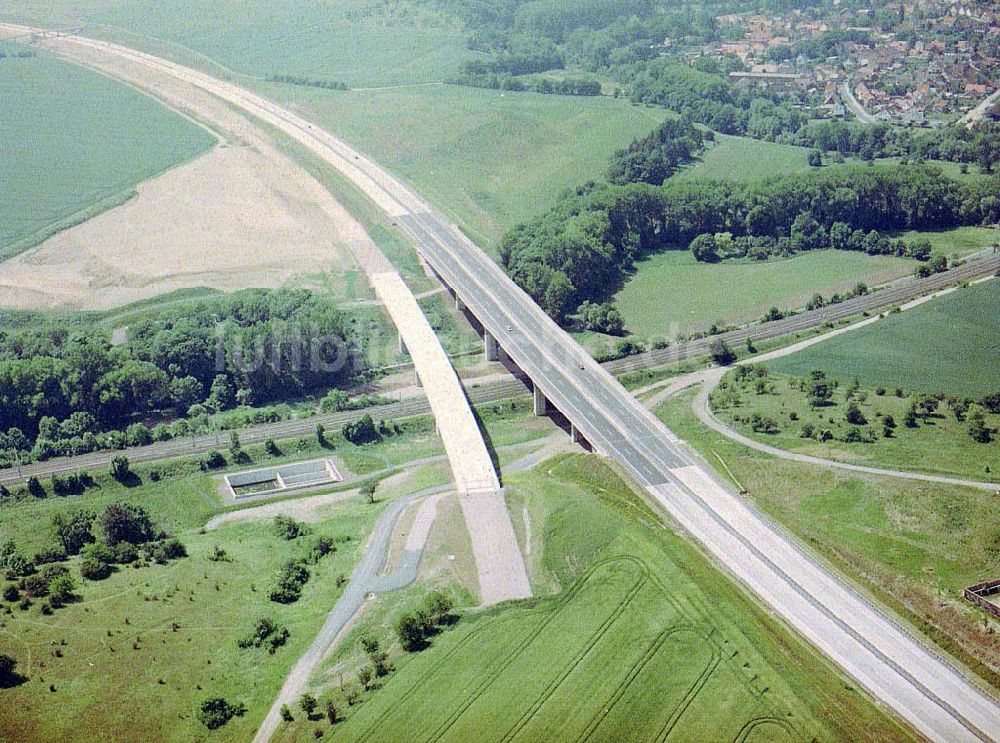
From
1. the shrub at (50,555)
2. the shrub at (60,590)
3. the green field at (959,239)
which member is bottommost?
the shrub at (50,555)

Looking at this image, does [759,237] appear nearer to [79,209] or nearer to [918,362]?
[918,362]

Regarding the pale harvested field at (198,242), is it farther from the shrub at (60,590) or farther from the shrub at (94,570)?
the shrub at (60,590)

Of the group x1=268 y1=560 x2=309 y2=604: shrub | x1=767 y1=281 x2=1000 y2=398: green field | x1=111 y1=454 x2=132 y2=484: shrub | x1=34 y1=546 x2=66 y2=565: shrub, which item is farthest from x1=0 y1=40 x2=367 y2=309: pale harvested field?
x1=268 y1=560 x2=309 y2=604: shrub

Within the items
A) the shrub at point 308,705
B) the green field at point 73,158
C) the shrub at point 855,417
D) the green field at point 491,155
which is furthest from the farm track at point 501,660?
the green field at point 73,158

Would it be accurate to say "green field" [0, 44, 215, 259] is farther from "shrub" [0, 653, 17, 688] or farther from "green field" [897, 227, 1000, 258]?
"green field" [897, 227, 1000, 258]

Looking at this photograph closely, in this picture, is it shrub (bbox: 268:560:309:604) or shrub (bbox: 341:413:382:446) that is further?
shrub (bbox: 341:413:382:446)

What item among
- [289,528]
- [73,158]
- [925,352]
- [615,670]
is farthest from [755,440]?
[73,158]
